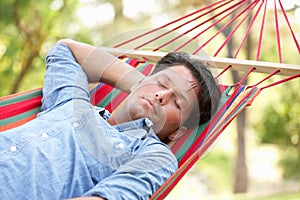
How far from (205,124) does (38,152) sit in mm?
714

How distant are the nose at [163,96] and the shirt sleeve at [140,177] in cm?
19

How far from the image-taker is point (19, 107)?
7.09ft

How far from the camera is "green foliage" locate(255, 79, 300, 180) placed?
894 centimetres

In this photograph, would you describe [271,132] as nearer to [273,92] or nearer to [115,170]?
[273,92]

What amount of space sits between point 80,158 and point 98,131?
0.16 m

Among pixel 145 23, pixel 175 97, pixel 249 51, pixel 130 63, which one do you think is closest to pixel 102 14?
pixel 145 23

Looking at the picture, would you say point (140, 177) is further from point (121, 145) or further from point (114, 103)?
point (114, 103)

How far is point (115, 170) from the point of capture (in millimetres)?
1713

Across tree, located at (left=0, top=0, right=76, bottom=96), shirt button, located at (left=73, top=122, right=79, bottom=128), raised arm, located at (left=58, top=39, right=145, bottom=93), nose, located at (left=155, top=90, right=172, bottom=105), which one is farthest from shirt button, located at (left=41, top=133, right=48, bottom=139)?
tree, located at (left=0, top=0, right=76, bottom=96)

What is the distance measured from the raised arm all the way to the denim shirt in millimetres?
283

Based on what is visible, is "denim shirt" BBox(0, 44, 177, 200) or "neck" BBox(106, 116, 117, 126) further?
"neck" BBox(106, 116, 117, 126)

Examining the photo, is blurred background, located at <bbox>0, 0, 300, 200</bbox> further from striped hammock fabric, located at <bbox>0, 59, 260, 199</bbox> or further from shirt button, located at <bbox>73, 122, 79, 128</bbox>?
shirt button, located at <bbox>73, 122, 79, 128</bbox>

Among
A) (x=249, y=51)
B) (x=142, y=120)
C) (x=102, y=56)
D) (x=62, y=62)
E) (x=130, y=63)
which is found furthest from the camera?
(x=249, y=51)

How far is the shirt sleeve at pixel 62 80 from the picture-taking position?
2.02 m
